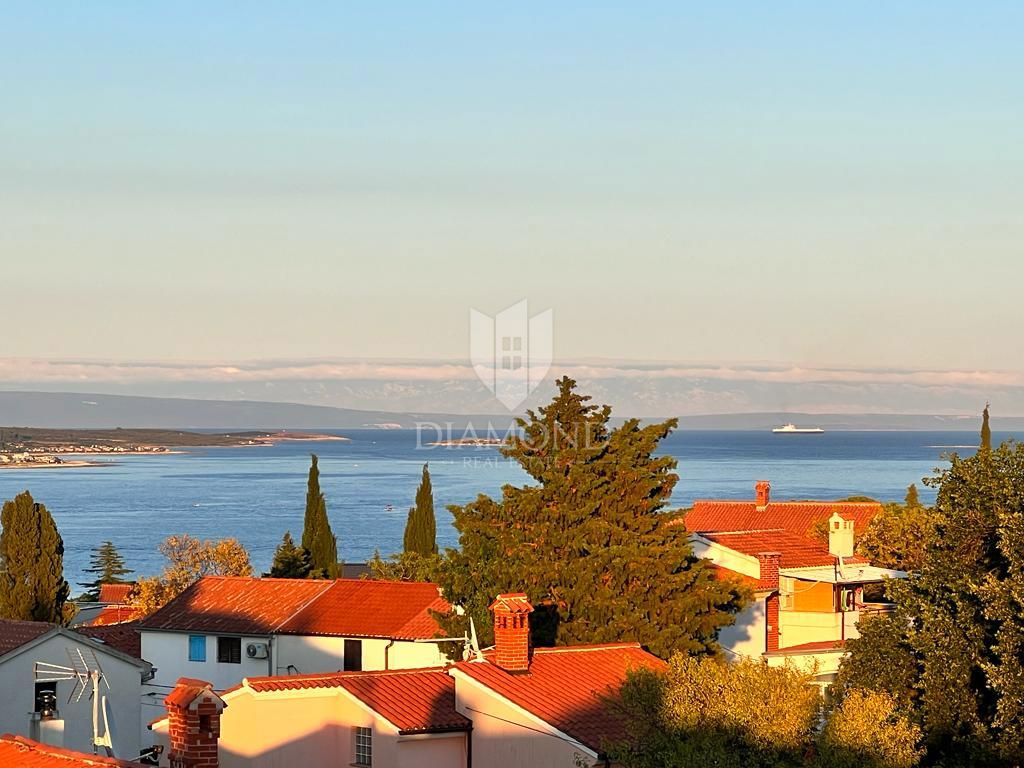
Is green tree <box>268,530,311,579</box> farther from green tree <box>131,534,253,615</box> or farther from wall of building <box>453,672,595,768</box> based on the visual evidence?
wall of building <box>453,672,595,768</box>

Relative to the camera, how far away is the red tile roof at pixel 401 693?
21141 mm

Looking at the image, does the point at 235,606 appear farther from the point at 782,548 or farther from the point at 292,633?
the point at 782,548

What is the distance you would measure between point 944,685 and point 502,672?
5825mm

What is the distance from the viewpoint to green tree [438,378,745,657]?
29.8 metres

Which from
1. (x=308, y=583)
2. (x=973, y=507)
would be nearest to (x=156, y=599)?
(x=308, y=583)

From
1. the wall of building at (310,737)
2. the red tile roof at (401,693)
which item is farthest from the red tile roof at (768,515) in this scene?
the wall of building at (310,737)

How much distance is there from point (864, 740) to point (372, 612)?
78.8 feet

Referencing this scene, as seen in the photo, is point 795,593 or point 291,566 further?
point 291,566

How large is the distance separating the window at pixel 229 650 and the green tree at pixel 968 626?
20451 mm

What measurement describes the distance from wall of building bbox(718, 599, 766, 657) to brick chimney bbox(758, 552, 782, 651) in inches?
4.5

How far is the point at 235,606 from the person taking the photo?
135 feet

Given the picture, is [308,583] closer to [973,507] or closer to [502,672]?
[502,672]

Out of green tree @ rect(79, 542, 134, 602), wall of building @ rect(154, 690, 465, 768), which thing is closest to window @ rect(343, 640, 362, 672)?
wall of building @ rect(154, 690, 465, 768)

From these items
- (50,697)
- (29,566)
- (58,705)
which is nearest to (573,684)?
(58,705)
